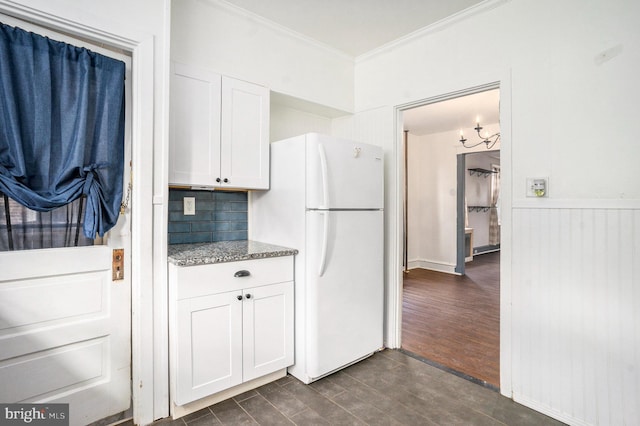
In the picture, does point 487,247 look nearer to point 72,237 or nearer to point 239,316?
point 239,316

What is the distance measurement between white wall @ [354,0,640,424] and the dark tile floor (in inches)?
9.3

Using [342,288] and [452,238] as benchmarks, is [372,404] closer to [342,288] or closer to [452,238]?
[342,288]

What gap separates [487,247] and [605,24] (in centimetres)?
756

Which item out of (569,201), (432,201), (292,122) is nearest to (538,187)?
A: (569,201)

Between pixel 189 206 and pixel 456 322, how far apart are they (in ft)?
9.48

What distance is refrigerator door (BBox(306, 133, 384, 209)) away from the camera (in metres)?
2.26

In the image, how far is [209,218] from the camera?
2562 millimetres

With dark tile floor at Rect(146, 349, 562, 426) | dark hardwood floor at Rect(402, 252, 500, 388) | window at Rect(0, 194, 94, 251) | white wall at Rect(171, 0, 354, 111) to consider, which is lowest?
dark tile floor at Rect(146, 349, 562, 426)

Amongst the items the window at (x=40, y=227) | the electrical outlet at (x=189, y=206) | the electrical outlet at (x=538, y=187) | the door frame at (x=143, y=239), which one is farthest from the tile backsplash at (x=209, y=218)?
the electrical outlet at (x=538, y=187)

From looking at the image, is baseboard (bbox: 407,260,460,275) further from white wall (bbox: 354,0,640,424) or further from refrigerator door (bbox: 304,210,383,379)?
white wall (bbox: 354,0,640,424)

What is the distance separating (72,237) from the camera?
176cm

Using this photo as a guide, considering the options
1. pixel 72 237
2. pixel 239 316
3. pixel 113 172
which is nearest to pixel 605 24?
pixel 239 316

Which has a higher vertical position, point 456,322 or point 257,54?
point 257,54

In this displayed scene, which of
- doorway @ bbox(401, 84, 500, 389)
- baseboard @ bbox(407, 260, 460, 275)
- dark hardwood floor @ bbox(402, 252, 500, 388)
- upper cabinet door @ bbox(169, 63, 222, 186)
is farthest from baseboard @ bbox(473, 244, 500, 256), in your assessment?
upper cabinet door @ bbox(169, 63, 222, 186)
